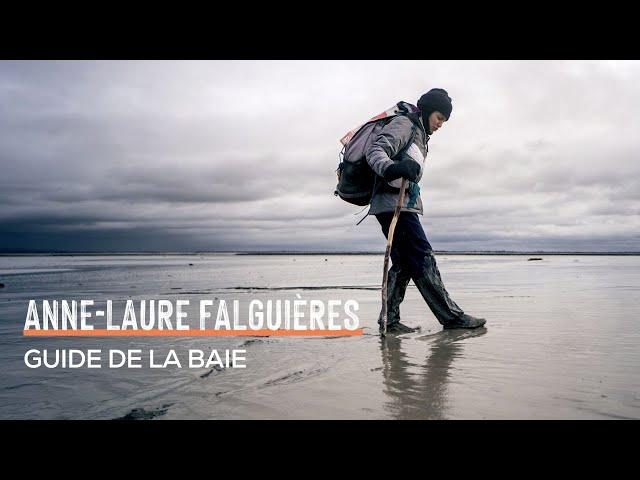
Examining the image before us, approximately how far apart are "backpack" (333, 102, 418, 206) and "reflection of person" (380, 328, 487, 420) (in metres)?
1.58

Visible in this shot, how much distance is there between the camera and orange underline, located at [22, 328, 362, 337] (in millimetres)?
5164

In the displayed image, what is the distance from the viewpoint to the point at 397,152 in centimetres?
497

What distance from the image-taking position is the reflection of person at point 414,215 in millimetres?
5051

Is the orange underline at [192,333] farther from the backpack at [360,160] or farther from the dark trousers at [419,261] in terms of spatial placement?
the backpack at [360,160]

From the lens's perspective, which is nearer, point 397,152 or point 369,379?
point 369,379

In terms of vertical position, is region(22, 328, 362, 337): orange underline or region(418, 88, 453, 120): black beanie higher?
region(418, 88, 453, 120): black beanie

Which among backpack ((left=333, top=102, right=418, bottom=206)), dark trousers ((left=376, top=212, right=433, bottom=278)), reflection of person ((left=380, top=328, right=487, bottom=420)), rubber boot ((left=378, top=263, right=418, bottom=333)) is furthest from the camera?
rubber boot ((left=378, top=263, right=418, bottom=333))

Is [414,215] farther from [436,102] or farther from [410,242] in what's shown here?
[436,102]

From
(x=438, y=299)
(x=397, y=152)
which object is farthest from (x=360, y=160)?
(x=438, y=299)

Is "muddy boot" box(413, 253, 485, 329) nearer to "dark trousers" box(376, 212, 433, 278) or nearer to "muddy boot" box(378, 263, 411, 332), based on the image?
"dark trousers" box(376, 212, 433, 278)

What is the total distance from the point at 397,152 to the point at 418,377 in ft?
8.34

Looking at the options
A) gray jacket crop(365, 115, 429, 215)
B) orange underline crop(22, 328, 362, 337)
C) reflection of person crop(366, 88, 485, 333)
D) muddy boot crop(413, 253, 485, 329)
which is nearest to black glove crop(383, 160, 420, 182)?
gray jacket crop(365, 115, 429, 215)
